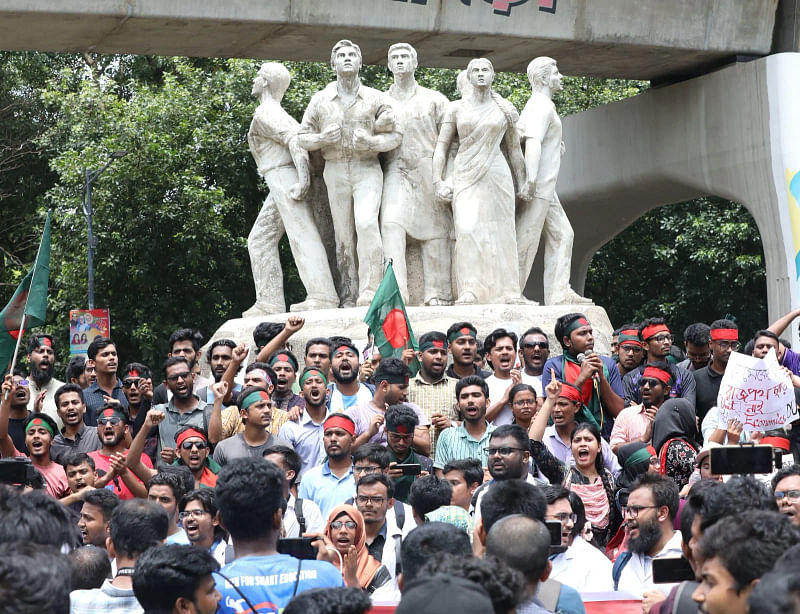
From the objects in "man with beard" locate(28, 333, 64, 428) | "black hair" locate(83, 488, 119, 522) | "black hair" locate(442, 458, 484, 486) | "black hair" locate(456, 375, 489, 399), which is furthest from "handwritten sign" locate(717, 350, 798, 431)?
"man with beard" locate(28, 333, 64, 428)

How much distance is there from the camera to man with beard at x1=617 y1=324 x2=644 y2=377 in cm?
977

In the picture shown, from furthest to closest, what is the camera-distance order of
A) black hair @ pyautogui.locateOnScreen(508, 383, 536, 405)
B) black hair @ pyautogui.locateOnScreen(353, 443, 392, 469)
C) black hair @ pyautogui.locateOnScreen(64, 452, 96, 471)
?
black hair @ pyautogui.locateOnScreen(508, 383, 536, 405) < black hair @ pyautogui.locateOnScreen(64, 452, 96, 471) < black hair @ pyautogui.locateOnScreen(353, 443, 392, 469)

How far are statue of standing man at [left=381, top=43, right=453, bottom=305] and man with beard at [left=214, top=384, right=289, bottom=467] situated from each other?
492 cm

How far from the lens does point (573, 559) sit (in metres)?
6.15

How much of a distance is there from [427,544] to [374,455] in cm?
292

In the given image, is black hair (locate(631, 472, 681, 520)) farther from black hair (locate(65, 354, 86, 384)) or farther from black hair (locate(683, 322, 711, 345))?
black hair (locate(65, 354, 86, 384))

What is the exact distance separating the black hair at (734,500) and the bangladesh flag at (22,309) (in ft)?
20.2

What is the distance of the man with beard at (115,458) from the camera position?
7641 millimetres

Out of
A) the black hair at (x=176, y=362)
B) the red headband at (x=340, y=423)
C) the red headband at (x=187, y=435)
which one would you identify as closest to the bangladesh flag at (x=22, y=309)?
the black hair at (x=176, y=362)

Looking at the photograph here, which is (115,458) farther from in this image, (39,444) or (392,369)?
(392,369)

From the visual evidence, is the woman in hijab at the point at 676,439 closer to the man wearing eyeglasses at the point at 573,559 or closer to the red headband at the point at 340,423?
the man wearing eyeglasses at the point at 573,559

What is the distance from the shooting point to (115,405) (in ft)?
28.5

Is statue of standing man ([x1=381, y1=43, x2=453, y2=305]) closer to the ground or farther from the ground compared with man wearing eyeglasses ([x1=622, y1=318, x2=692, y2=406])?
farther from the ground

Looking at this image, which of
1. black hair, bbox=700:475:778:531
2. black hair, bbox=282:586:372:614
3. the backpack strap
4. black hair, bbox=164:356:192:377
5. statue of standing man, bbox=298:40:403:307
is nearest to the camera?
black hair, bbox=282:586:372:614
